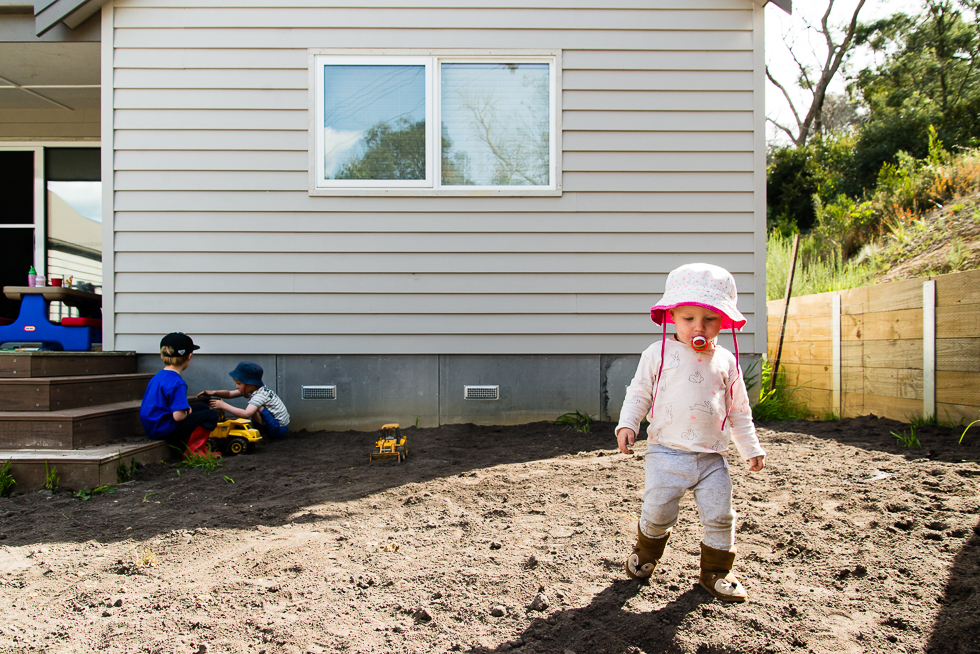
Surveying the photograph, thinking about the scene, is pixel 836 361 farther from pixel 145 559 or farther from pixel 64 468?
pixel 64 468

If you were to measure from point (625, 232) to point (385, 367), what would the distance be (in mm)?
2495

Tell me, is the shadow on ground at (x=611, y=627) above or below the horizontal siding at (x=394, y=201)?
below

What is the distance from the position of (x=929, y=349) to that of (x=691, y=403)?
335cm

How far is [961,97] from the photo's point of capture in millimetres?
→ 19625

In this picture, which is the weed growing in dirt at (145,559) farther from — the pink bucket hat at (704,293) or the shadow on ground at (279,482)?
the pink bucket hat at (704,293)

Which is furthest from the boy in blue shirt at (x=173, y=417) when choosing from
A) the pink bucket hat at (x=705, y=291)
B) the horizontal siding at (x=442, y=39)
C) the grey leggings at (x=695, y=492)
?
the pink bucket hat at (x=705, y=291)

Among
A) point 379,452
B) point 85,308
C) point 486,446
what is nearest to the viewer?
point 379,452

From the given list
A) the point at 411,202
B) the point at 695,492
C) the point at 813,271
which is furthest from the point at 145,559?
the point at 813,271

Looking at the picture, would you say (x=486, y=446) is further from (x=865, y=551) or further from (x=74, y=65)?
(x=74, y=65)

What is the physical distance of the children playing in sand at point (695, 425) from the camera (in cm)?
225

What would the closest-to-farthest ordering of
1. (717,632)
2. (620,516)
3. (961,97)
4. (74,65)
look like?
1. (717,632)
2. (620,516)
3. (74,65)
4. (961,97)

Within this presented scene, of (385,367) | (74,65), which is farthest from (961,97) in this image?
(74,65)

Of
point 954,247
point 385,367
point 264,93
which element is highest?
point 264,93

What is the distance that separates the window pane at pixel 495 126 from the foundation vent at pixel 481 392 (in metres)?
1.86
